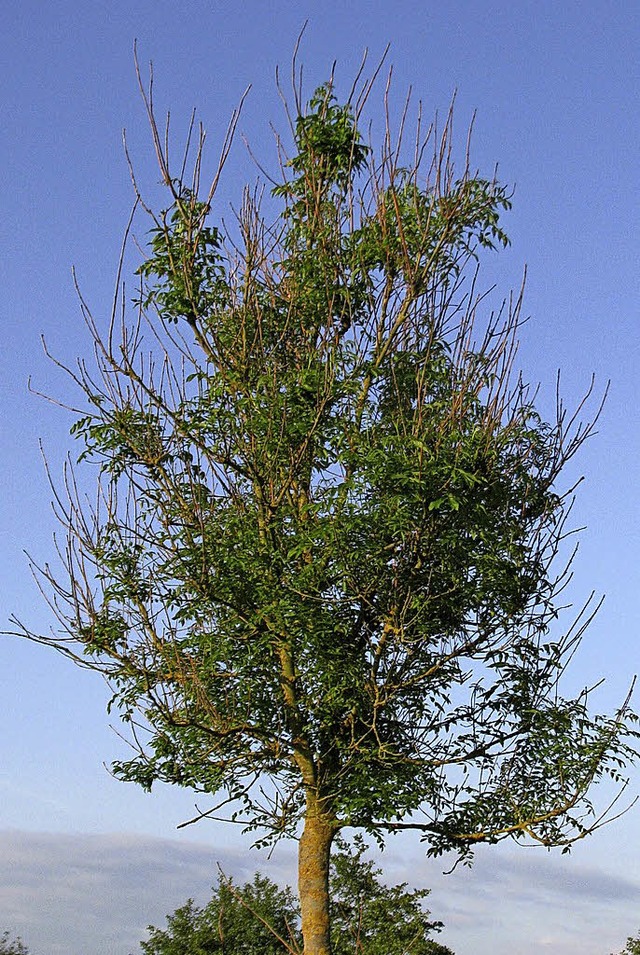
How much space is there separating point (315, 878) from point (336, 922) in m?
12.0

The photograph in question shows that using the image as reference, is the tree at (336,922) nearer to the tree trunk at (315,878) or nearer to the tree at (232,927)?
the tree at (232,927)

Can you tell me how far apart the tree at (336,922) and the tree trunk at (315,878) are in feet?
30.6

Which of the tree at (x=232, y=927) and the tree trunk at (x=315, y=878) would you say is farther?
the tree at (x=232, y=927)

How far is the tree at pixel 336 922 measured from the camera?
23.0 metres

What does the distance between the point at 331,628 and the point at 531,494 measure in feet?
11.2

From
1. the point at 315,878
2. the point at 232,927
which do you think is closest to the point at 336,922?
the point at 232,927

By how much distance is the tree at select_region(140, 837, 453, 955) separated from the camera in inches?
905

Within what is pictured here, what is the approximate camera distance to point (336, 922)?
23656 mm

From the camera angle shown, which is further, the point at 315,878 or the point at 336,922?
the point at 336,922

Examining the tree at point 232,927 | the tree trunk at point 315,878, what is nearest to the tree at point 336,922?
the tree at point 232,927

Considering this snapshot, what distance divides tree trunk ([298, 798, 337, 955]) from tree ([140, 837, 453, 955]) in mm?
9317

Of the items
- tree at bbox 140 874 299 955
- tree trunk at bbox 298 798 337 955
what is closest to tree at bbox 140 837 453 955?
tree at bbox 140 874 299 955

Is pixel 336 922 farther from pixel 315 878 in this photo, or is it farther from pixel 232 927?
pixel 315 878

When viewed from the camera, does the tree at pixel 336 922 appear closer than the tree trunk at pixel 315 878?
No
